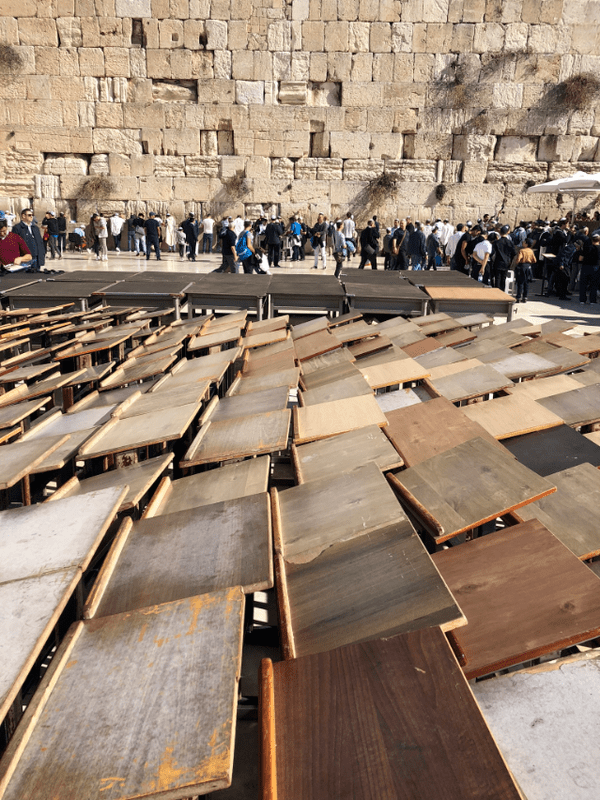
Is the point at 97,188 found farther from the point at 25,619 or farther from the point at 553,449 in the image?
the point at 25,619

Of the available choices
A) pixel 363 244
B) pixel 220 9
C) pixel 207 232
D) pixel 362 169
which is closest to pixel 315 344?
pixel 363 244

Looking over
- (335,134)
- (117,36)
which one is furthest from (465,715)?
(117,36)

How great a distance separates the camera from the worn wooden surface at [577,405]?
368 centimetres

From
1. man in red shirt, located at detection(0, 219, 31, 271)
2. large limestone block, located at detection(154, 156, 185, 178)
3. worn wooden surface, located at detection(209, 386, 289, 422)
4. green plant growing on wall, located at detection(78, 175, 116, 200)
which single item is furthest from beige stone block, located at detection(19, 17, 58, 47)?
worn wooden surface, located at detection(209, 386, 289, 422)

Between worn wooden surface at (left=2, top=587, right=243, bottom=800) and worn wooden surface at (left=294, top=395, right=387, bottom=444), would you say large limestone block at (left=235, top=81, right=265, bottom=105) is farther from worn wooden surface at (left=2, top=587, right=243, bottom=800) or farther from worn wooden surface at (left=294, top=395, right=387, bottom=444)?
worn wooden surface at (left=2, top=587, right=243, bottom=800)

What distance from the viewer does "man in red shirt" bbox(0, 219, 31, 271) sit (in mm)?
9305

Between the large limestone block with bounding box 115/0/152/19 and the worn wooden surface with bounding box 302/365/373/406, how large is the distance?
60.5ft

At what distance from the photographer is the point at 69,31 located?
18.2 meters

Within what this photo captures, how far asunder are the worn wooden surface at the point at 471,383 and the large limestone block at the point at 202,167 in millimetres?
16551

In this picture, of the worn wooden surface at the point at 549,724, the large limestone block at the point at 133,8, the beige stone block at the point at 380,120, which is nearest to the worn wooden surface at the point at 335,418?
the worn wooden surface at the point at 549,724

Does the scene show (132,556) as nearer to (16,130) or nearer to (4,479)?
(4,479)

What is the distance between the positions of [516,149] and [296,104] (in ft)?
22.2

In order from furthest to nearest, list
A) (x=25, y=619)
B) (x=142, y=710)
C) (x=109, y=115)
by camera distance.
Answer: (x=109, y=115)
(x=25, y=619)
(x=142, y=710)

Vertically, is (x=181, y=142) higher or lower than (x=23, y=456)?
higher
